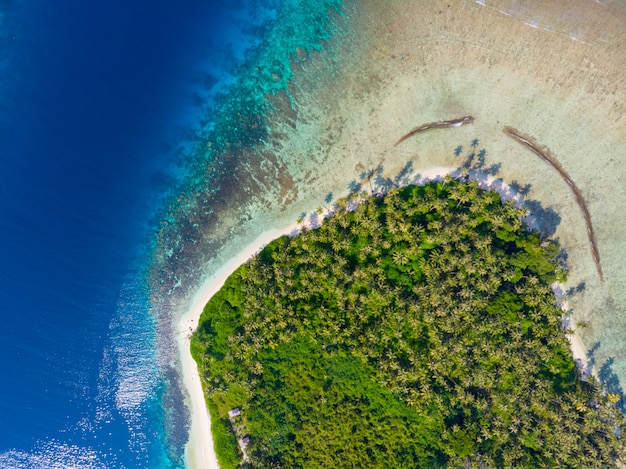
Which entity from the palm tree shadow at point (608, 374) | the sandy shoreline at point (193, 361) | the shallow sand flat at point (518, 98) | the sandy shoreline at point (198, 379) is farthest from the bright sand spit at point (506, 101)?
the sandy shoreline at point (198, 379)

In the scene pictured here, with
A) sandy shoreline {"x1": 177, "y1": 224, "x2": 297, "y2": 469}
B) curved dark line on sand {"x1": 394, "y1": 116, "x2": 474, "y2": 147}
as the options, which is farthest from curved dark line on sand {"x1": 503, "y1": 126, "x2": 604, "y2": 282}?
sandy shoreline {"x1": 177, "y1": 224, "x2": 297, "y2": 469}

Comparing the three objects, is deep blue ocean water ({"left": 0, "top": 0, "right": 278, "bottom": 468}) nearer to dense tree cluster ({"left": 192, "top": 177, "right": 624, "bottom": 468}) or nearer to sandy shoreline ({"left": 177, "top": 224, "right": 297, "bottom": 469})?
sandy shoreline ({"left": 177, "top": 224, "right": 297, "bottom": 469})

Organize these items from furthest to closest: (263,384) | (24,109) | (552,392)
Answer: (24,109)
(263,384)
(552,392)

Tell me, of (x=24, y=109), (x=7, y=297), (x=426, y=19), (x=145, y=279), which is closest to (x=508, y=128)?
(x=426, y=19)

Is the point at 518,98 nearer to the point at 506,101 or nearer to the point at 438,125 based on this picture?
the point at 506,101

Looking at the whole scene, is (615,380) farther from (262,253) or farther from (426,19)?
(426,19)

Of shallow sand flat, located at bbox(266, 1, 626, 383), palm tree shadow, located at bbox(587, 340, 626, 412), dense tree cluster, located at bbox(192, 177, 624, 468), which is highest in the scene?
shallow sand flat, located at bbox(266, 1, 626, 383)

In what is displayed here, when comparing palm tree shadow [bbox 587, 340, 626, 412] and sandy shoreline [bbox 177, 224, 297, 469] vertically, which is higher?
sandy shoreline [bbox 177, 224, 297, 469]
